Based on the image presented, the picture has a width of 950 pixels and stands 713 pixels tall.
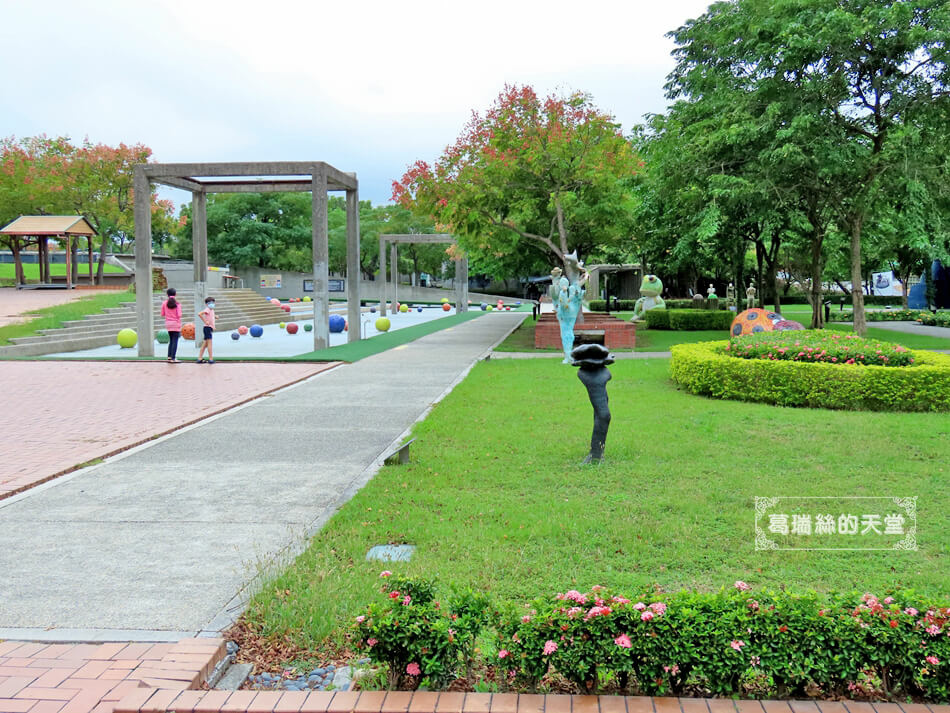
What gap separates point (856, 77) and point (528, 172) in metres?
8.35

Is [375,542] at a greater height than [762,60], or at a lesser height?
lesser

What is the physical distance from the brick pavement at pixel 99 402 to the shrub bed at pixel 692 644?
501 cm

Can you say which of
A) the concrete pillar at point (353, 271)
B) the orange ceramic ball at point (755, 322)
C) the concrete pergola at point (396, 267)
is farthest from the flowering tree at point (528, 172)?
the concrete pergola at point (396, 267)

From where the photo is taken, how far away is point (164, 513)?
5969mm

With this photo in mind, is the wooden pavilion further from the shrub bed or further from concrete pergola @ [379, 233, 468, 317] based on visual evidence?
the shrub bed

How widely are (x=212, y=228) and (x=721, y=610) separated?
64.2 metres

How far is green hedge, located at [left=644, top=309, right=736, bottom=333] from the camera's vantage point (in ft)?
98.3

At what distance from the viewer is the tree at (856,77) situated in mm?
16266

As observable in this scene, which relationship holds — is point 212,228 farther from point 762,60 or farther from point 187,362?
point 762,60

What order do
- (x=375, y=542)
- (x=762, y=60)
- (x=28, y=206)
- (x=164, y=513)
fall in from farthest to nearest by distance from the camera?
(x=28, y=206)
(x=762, y=60)
(x=164, y=513)
(x=375, y=542)


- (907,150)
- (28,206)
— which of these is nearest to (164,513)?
(907,150)

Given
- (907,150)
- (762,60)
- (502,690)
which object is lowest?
(502,690)

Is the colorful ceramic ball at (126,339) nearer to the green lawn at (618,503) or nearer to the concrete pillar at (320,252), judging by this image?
the concrete pillar at (320,252)

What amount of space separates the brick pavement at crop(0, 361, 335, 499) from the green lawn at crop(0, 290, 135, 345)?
14.0 feet
